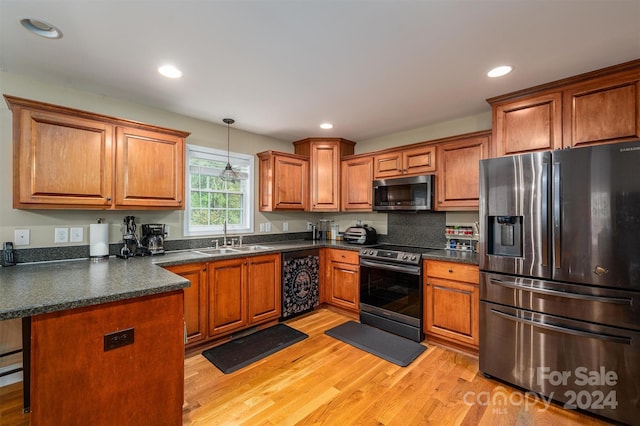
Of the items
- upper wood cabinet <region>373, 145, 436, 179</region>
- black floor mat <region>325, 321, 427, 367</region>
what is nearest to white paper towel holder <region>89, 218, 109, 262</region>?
black floor mat <region>325, 321, 427, 367</region>

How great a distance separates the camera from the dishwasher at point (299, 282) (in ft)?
10.8

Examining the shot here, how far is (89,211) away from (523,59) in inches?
147

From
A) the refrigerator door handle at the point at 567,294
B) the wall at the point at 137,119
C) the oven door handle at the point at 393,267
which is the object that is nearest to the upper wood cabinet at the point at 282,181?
the wall at the point at 137,119

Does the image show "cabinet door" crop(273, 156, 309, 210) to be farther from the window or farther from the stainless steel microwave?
the stainless steel microwave

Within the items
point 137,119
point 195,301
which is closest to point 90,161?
point 137,119

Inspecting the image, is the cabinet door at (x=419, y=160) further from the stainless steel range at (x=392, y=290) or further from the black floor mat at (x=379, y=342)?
the black floor mat at (x=379, y=342)

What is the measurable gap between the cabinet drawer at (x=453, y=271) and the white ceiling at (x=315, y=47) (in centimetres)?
159

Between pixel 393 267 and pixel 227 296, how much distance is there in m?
1.77

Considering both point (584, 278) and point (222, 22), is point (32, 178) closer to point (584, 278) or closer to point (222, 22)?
point (222, 22)

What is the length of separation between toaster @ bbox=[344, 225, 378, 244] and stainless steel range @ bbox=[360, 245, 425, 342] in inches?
15.6

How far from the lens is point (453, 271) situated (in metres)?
2.64

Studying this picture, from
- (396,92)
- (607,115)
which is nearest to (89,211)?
(396,92)

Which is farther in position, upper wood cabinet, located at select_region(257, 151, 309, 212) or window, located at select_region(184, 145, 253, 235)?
upper wood cabinet, located at select_region(257, 151, 309, 212)

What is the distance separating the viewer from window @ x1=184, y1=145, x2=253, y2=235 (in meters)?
3.23
